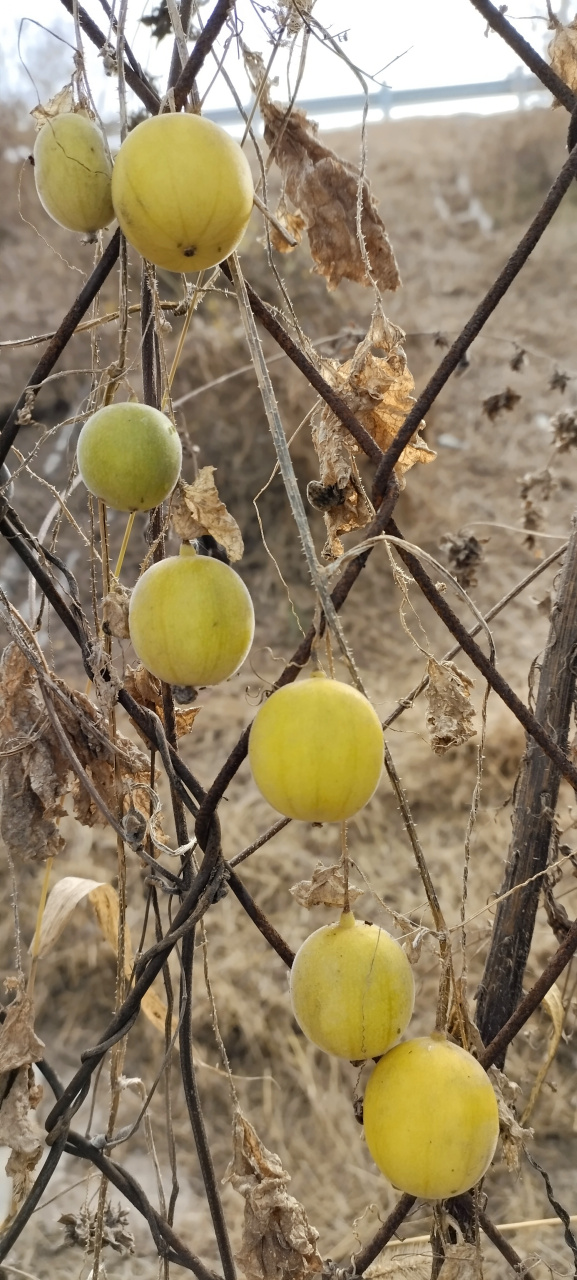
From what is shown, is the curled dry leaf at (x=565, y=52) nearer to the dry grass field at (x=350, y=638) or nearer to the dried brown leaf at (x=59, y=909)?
the dry grass field at (x=350, y=638)

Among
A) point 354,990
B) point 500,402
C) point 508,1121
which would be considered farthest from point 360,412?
point 500,402

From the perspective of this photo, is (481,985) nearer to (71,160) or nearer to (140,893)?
(71,160)

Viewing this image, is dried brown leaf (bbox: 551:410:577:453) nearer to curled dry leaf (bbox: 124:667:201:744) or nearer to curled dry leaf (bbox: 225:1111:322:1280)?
curled dry leaf (bbox: 124:667:201:744)

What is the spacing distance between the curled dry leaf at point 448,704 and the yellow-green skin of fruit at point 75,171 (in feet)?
0.96

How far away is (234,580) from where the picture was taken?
16.9 inches

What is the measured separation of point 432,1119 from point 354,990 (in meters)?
0.08

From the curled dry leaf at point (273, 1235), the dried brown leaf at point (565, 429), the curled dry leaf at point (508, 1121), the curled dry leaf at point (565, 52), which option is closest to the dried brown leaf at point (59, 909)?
the curled dry leaf at point (273, 1235)

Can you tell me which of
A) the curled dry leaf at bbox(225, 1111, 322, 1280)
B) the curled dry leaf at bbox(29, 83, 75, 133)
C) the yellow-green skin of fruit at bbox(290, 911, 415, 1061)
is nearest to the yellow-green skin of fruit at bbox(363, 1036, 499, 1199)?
the yellow-green skin of fruit at bbox(290, 911, 415, 1061)

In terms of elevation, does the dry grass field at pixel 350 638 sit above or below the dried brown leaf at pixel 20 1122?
above

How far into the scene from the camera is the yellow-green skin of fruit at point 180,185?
1.22 ft

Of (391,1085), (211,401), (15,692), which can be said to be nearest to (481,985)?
(391,1085)

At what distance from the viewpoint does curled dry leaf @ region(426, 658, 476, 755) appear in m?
0.49

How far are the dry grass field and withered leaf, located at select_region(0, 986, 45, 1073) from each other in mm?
192

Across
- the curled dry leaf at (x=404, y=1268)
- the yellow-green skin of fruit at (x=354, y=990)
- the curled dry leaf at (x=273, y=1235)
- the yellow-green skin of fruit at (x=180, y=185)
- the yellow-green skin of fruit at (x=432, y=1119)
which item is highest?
the yellow-green skin of fruit at (x=180, y=185)
